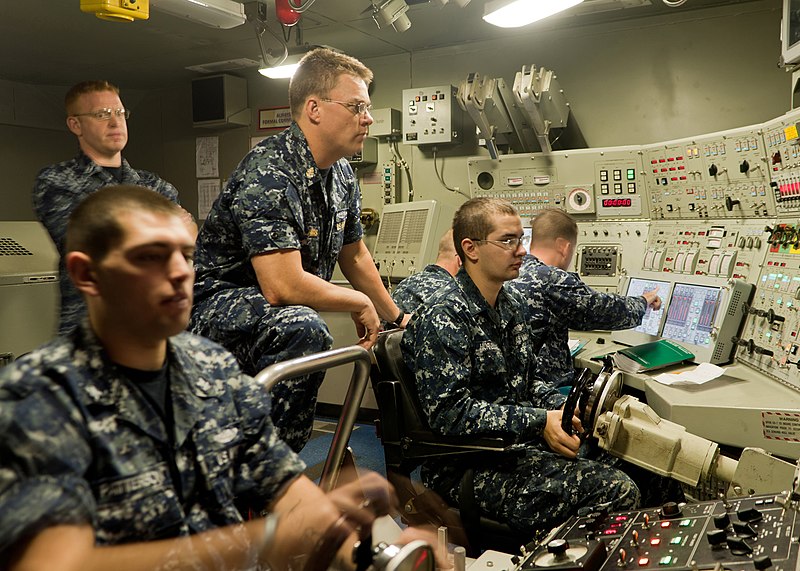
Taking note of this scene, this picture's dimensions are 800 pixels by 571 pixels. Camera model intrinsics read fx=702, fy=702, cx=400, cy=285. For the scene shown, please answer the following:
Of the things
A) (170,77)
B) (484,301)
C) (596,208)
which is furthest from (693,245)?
(170,77)

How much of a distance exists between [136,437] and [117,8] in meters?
2.73

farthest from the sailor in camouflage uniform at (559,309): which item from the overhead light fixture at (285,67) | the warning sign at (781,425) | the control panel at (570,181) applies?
the overhead light fixture at (285,67)

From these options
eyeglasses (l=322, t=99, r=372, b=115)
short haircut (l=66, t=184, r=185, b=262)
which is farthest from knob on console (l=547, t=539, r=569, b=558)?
eyeglasses (l=322, t=99, r=372, b=115)

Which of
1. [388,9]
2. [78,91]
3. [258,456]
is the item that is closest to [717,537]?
[258,456]

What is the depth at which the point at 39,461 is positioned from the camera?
906 millimetres

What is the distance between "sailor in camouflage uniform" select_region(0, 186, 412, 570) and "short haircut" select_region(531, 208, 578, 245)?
2.66 metres

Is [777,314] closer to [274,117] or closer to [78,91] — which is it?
[78,91]

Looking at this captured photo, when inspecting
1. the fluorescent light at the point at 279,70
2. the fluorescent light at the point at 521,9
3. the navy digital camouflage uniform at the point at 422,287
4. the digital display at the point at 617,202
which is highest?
the fluorescent light at the point at 279,70

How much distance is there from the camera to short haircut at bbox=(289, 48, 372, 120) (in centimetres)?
222

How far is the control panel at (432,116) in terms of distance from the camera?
17.4 ft

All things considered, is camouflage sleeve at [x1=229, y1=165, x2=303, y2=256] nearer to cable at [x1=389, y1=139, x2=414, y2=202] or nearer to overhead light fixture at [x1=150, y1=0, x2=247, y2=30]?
overhead light fixture at [x1=150, y1=0, x2=247, y2=30]

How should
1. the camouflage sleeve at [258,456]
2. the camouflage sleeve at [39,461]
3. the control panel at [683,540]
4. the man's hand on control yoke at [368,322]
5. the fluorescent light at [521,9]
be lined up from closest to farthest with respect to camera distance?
the camouflage sleeve at [39,461], the camouflage sleeve at [258,456], the control panel at [683,540], the man's hand on control yoke at [368,322], the fluorescent light at [521,9]

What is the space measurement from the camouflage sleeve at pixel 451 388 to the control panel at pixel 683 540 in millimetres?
454

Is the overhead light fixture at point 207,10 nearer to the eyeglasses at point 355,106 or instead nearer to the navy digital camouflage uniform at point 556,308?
the eyeglasses at point 355,106
